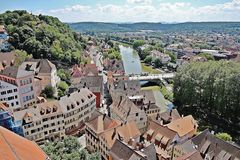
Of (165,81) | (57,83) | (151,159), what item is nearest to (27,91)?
(57,83)

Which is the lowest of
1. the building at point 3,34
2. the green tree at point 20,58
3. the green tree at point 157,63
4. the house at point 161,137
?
the green tree at point 157,63

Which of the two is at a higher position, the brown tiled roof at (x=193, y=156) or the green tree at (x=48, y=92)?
the green tree at (x=48, y=92)

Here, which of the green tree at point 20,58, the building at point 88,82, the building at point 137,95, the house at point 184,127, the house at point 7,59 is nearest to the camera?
the house at point 184,127

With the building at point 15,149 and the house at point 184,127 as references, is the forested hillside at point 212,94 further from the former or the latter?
the building at point 15,149

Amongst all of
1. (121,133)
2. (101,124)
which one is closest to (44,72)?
(101,124)

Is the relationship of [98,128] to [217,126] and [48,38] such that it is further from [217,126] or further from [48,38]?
[48,38]

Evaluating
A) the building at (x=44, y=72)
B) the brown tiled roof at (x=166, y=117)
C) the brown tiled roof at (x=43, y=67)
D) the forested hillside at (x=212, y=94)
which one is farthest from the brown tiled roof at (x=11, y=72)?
the forested hillside at (x=212, y=94)

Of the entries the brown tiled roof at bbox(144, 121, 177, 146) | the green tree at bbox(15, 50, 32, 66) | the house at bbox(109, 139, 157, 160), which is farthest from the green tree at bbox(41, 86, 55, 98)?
the house at bbox(109, 139, 157, 160)
